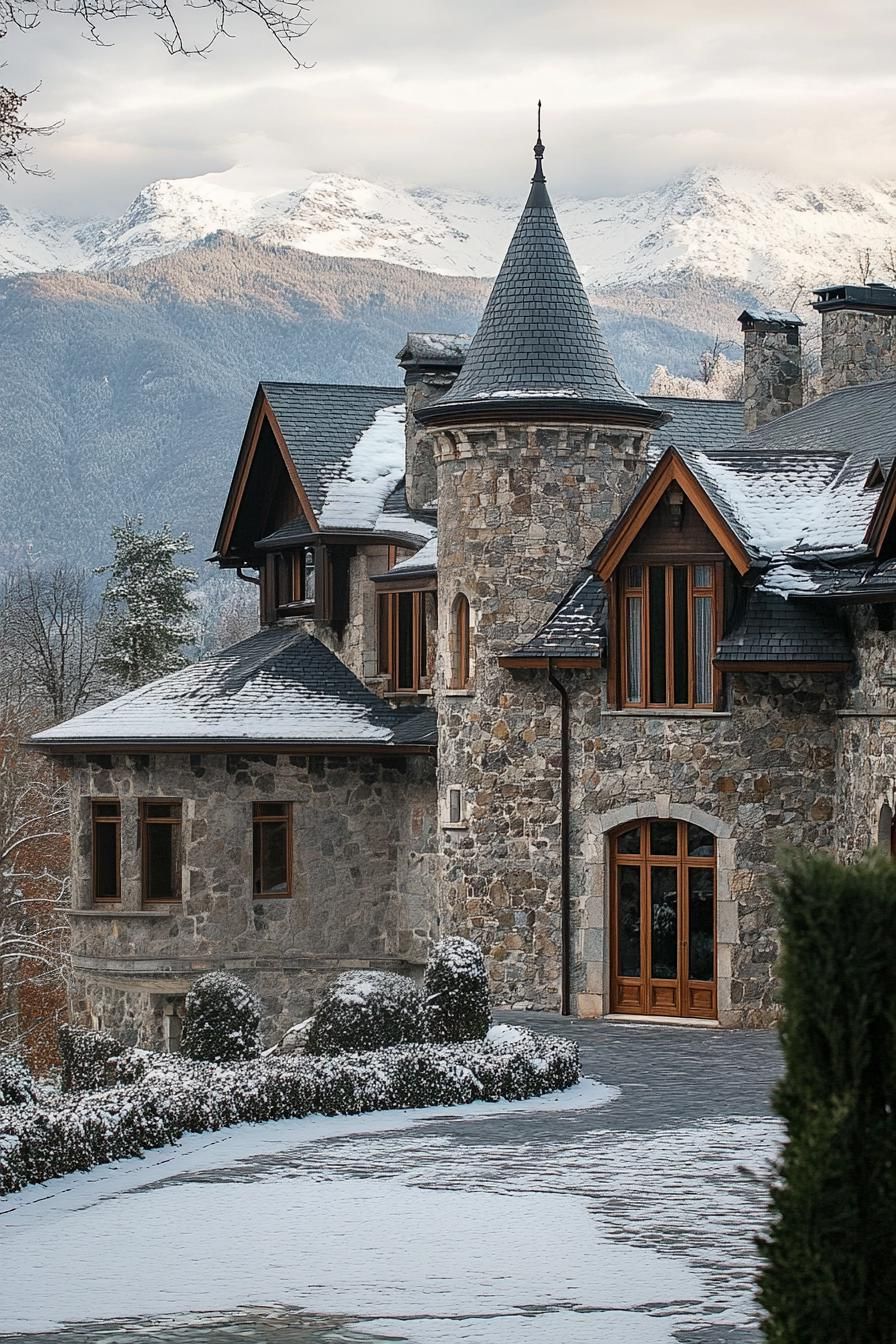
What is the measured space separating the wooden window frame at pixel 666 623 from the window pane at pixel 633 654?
0.02 meters

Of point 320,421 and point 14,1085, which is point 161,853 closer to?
point 320,421

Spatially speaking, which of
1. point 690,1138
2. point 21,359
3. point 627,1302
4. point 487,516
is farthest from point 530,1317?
point 21,359

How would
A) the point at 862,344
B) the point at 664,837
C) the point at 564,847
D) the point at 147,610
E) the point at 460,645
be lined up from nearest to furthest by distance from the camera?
the point at 664,837, the point at 564,847, the point at 460,645, the point at 862,344, the point at 147,610

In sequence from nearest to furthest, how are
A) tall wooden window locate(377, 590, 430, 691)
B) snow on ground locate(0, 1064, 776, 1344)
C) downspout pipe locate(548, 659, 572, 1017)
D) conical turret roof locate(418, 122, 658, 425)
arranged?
1. snow on ground locate(0, 1064, 776, 1344)
2. downspout pipe locate(548, 659, 572, 1017)
3. conical turret roof locate(418, 122, 658, 425)
4. tall wooden window locate(377, 590, 430, 691)

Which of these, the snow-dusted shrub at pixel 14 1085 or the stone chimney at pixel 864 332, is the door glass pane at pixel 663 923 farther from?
the stone chimney at pixel 864 332

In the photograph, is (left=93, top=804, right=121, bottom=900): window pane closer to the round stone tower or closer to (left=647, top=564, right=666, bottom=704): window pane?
the round stone tower

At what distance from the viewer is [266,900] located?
28750mm

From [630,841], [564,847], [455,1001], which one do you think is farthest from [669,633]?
[455,1001]

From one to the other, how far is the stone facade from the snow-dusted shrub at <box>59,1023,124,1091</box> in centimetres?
1649

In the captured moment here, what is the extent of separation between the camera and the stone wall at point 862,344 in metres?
32.5

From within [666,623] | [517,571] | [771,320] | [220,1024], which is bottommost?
[220,1024]

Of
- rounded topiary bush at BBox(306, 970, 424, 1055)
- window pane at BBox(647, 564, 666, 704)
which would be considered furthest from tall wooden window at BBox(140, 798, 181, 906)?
rounded topiary bush at BBox(306, 970, 424, 1055)

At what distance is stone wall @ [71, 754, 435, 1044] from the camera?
28.6 metres

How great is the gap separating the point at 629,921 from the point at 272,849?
6.00m
